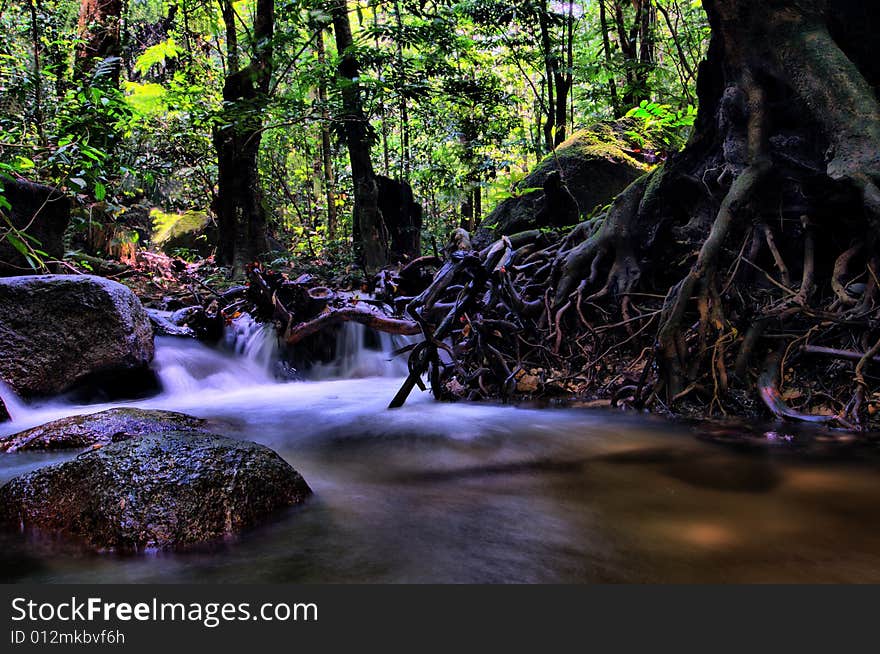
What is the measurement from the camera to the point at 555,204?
8.54 m

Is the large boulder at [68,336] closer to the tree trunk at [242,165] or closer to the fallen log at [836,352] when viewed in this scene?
the tree trunk at [242,165]

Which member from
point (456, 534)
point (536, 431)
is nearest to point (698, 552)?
point (456, 534)

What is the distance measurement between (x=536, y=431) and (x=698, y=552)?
2.23 m

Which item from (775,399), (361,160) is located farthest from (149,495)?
(361,160)

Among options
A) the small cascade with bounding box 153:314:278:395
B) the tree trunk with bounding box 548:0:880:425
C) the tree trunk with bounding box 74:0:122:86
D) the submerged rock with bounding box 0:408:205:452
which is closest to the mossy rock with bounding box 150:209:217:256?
the tree trunk with bounding box 74:0:122:86

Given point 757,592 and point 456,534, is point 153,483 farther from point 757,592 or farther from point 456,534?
point 757,592

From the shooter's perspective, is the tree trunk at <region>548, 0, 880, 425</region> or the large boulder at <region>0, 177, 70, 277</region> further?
the large boulder at <region>0, 177, 70, 277</region>

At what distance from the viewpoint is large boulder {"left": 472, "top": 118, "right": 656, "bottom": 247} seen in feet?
28.1

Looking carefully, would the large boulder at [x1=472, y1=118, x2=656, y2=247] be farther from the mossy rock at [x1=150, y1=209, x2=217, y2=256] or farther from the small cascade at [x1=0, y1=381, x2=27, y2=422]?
the mossy rock at [x1=150, y1=209, x2=217, y2=256]

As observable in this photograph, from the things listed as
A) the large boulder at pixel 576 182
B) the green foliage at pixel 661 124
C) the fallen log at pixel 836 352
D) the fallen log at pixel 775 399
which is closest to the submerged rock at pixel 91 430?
the fallen log at pixel 775 399

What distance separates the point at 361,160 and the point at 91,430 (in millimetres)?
→ 7575

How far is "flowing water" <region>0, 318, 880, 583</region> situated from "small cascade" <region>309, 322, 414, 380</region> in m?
3.01

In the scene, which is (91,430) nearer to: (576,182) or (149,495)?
(149,495)

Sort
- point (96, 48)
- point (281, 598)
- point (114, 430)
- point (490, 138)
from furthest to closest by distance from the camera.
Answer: point (490, 138) → point (96, 48) → point (114, 430) → point (281, 598)
